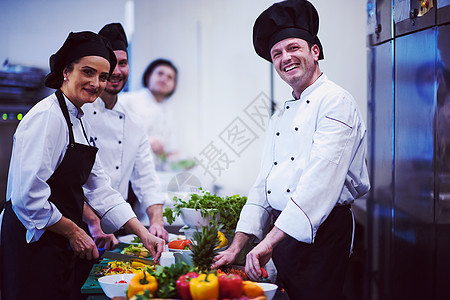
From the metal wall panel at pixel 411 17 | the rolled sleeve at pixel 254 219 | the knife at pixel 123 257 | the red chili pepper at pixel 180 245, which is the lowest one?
the knife at pixel 123 257

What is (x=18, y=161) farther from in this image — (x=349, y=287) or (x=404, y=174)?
(x=349, y=287)

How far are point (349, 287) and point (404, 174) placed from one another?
1199mm

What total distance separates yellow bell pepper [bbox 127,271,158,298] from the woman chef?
604 mm

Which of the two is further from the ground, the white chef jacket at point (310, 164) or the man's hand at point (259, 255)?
the white chef jacket at point (310, 164)

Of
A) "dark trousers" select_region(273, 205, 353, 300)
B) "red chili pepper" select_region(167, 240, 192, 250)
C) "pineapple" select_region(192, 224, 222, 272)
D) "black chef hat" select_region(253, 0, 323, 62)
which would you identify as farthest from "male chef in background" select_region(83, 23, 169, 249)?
"pineapple" select_region(192, 224, 222, 272)

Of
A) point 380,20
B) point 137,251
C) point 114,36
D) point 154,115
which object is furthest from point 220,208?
point 154,115

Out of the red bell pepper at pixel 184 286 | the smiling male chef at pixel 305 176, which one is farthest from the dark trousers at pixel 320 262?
the red bell pepper at pixel 184 286

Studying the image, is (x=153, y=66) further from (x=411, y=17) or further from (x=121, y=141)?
(x=411, y=17)

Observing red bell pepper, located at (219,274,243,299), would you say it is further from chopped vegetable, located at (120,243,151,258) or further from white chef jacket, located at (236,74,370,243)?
chopped vegetable, located at (120,243,151,258)

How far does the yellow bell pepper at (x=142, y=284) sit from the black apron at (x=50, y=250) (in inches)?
25.3

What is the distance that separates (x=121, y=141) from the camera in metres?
2.48

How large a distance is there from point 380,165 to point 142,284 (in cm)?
215

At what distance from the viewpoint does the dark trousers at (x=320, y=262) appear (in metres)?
1.71

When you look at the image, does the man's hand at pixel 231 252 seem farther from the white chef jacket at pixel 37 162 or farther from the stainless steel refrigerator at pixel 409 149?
the stainless steel refrigerator at pixel 409 149
